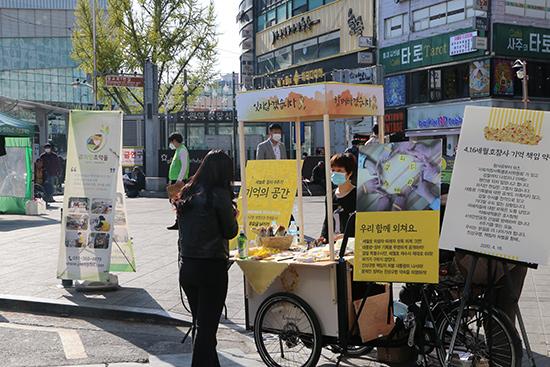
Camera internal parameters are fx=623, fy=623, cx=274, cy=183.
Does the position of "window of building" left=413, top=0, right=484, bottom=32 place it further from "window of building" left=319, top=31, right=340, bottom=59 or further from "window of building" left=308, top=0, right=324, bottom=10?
"window of building" left=308, top=0, right=324, bottom=10

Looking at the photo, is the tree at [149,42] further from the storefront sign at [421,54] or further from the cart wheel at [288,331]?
the cart wheel at [288,331]

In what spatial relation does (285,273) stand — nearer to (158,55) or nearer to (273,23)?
(158,55)

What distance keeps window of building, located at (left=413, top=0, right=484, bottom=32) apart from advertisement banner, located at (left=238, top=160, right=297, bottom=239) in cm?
2151

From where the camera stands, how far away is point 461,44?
26438 mm

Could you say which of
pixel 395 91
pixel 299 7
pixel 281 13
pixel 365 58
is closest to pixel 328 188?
pixel 395 91

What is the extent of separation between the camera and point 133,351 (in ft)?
18.1

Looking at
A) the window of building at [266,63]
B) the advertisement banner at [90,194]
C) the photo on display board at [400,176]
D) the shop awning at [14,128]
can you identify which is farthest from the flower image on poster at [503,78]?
the photo on display board at [400,176]

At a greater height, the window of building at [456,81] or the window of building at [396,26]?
the window of building at [396,26]

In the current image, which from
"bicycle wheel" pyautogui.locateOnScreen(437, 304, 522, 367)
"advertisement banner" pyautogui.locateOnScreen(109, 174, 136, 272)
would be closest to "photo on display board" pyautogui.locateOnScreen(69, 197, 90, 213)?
"advertisement banner" pyautogui.locateOnScreen(109, 174, 136, 272)

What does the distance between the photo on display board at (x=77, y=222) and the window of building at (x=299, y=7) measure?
33.4 m

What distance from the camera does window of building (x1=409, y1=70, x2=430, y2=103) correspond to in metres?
29.2

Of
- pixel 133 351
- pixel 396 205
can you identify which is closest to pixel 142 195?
pixel 133 351

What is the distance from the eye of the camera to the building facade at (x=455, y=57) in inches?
1011

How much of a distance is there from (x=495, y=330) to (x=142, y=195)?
2126cm
